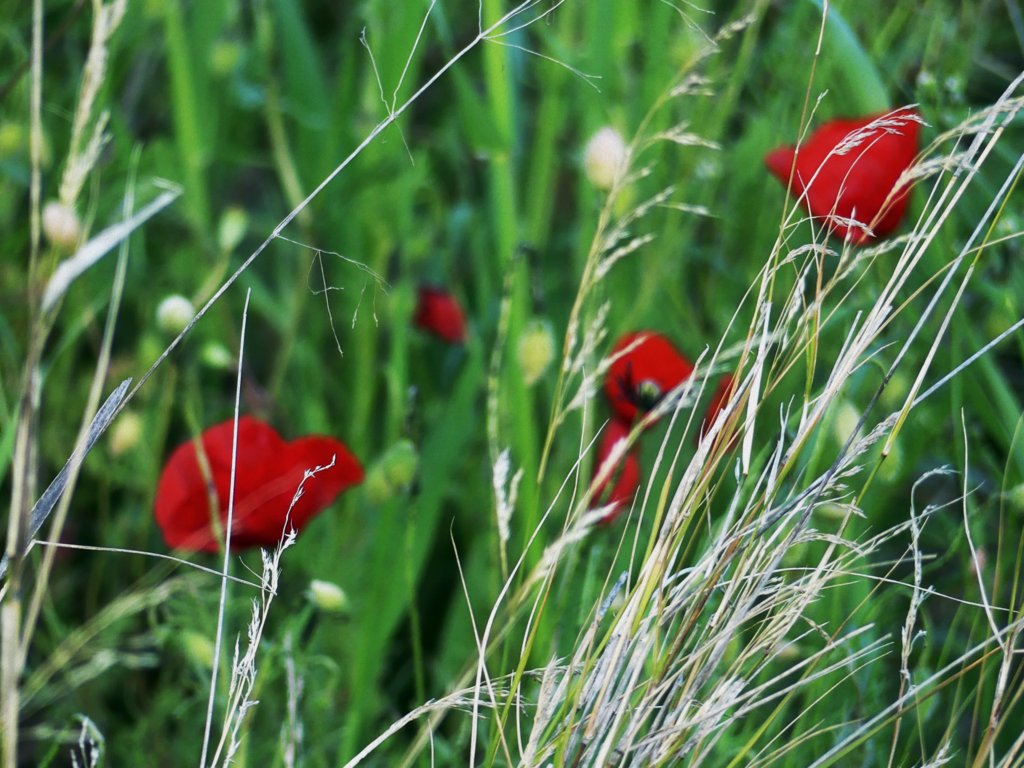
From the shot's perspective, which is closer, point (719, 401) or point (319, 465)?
point (719, 401)

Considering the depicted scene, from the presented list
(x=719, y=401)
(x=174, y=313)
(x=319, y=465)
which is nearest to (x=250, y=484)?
(x=319, y=465)

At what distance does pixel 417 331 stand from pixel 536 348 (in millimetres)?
363

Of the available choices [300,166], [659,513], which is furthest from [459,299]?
[659,513]

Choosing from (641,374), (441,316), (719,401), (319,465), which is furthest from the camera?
(441,316)

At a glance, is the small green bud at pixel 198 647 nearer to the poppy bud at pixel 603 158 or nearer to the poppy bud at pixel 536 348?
the poppy bud at pixel 536 348

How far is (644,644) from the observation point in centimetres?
40

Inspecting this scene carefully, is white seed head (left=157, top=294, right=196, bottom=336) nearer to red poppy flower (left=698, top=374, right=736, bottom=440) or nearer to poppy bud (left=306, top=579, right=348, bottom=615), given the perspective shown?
poppy bud (left=306, top=579, right=348, bottom=615)

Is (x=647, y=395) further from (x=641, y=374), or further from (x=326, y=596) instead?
(x=326, y=596)

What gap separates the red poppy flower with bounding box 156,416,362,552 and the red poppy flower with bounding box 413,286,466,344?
0.34 meters

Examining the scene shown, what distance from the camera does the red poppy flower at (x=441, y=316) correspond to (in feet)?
3.18

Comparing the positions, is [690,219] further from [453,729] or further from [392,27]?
[453,729]

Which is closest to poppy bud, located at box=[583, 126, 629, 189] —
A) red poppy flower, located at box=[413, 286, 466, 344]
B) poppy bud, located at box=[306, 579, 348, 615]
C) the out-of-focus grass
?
the out-of-focus grass

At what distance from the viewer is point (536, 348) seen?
72cm

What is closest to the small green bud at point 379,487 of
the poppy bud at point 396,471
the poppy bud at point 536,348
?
the poppy bud at point 396,471
